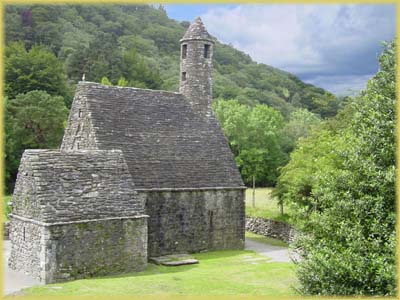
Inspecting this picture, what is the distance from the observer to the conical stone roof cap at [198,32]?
27.9m

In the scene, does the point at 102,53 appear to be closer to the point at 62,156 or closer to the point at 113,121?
the point at 113,121

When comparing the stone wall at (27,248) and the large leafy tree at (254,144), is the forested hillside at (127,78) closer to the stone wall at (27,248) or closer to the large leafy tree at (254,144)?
the large leafy tree at (254,144)

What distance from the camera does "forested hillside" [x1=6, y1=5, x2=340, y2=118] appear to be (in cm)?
6800

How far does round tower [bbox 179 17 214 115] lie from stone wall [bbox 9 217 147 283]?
32.5 feet

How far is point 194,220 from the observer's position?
24.5 m

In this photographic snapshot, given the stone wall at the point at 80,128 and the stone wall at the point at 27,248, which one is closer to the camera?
the stone wall at the point at 27,248

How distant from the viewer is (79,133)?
78.3 feet

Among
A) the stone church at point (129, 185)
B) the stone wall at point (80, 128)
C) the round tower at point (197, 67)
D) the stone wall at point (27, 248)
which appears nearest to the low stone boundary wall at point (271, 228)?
the stone church at point (129, 185)

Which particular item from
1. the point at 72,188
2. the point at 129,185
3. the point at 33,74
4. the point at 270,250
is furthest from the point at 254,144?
the point at 33,74

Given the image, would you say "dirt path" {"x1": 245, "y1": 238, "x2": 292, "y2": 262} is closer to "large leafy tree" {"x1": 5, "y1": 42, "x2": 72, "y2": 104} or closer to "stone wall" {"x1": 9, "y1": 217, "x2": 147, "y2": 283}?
"stone wall" {"x1": 9, "y1": 217, "x2": 147, "y2": 283}

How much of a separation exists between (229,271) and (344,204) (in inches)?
287

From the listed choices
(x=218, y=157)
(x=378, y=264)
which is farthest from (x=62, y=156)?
(x=378, y=264)

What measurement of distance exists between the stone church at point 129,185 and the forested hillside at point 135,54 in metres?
32.5

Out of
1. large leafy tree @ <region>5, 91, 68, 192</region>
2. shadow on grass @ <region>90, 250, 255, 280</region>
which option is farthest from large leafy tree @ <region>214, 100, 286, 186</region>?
shadow on grass @ <region>90, 250, 255, 280</region>
